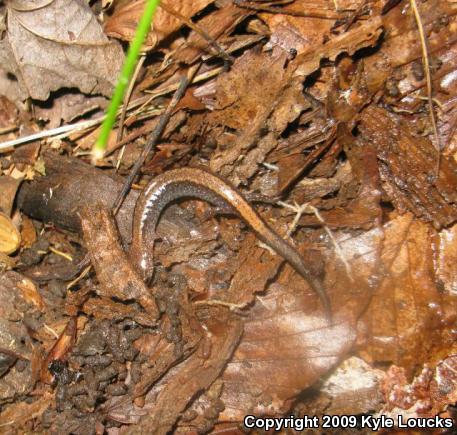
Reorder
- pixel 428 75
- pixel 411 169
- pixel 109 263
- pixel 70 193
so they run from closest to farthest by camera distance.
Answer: pixel 428 75 < pixel 411 169 < pixel 109 263 < pixel 70 193

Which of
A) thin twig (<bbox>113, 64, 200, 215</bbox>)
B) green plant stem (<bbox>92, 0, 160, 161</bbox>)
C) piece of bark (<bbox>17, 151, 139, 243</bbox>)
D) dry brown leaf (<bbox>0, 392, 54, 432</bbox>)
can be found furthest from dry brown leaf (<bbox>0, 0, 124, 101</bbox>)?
dry brown leaf (<bbox>0, 392, 54, 432</bbox>)

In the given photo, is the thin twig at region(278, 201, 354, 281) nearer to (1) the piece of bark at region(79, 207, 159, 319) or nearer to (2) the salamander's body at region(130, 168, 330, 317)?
(2) the salamander's body at region(130, 168, 330, 317)

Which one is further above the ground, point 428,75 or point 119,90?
point 119,90

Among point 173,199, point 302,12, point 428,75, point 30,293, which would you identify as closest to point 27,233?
point 30,293

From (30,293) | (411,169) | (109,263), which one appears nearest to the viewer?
(411,169)

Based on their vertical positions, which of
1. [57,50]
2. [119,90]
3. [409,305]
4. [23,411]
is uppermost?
[57,50]

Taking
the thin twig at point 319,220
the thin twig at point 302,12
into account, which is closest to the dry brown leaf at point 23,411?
the thin twig at point 319,220

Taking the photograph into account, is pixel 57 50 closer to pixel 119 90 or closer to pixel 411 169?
Result: pixel 119 90
